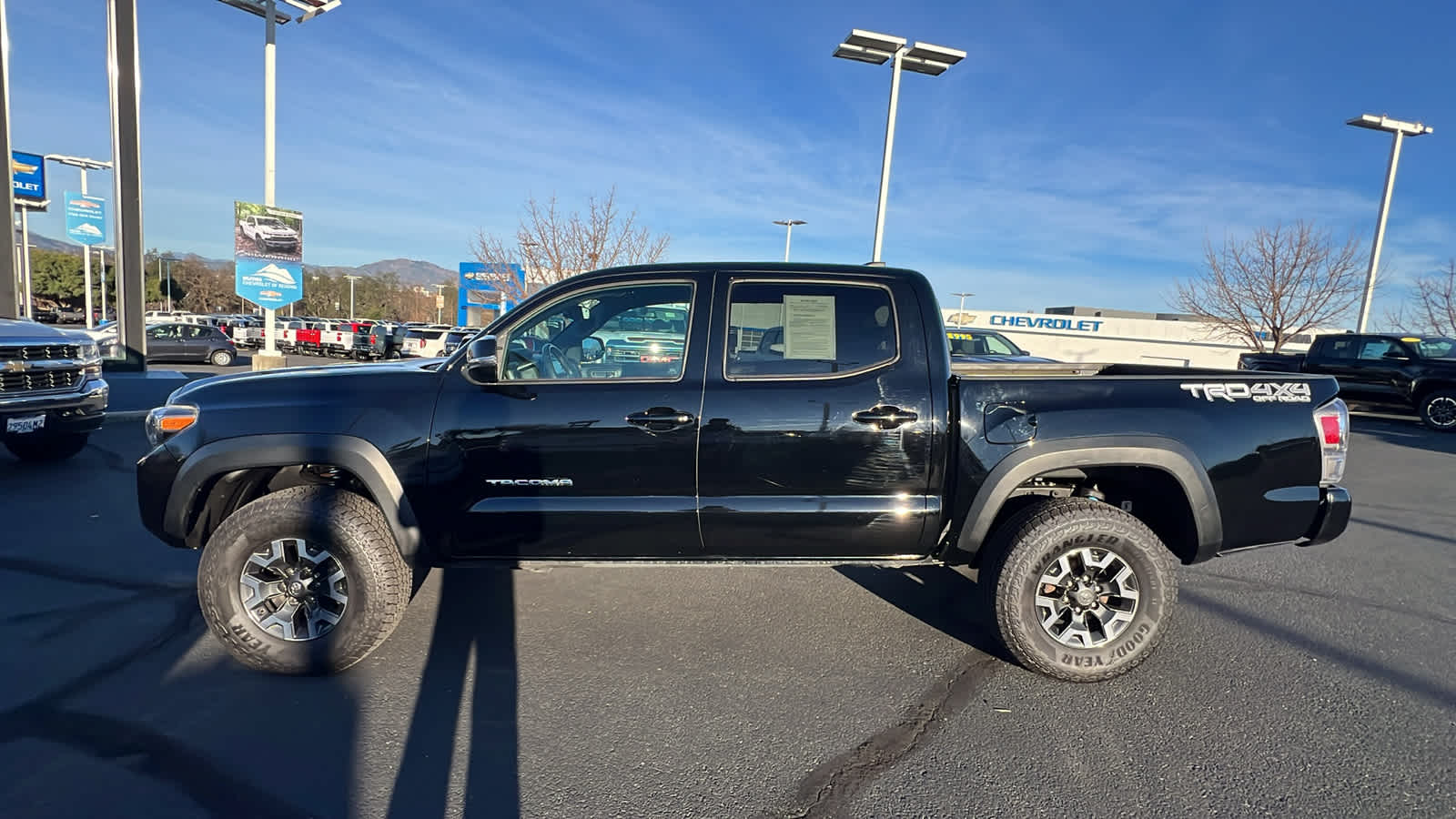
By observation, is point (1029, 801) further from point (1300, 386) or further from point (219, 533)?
point (219, 533)

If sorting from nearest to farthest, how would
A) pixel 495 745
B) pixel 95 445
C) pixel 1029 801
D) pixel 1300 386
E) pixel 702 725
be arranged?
pixel 1029 801
pixel 495 745
pixel 702 725
pixel 1300 386
pixel 95 445

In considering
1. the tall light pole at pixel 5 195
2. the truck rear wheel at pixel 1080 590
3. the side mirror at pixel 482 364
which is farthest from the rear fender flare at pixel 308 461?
the tall light pole at pixel 5 195

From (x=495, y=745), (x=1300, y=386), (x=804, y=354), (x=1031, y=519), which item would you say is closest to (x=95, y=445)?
(x=495, y=745)

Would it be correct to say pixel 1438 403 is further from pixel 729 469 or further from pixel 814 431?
pixel 729 469

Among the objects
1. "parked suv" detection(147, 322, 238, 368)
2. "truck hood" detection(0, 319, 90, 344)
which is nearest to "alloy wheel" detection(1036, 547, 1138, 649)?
"truck hood" detection(0, 319, 90, 344)

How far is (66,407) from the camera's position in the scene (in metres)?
7.03

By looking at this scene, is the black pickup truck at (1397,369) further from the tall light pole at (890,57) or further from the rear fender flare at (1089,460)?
the rear fender flare at (1089,460)

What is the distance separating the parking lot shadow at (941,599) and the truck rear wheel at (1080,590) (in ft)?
0.59

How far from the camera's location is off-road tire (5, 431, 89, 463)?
7391 mm

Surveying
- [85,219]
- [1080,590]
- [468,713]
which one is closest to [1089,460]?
[1080,590]

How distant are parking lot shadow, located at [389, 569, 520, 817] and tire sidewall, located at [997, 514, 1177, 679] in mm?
2234

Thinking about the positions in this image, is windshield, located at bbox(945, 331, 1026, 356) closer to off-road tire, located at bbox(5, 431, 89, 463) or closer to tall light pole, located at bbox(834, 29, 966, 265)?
tall light pole, located at bbox(834, 29, 966, 265)

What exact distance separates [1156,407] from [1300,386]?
754 millimetres

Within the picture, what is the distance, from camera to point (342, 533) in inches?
132
